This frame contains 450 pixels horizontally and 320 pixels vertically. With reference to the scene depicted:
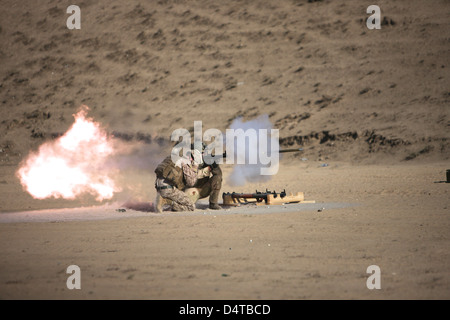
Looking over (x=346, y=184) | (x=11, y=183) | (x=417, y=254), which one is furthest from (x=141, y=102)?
(x=417, y=254)

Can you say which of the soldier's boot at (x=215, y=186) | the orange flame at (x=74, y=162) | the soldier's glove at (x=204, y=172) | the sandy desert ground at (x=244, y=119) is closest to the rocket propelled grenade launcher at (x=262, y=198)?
the sandy desert ground at (x=244, y=119)

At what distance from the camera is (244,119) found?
3884cm

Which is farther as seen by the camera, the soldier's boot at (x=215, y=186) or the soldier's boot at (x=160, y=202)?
the soldier's boot at (x=215, y=186)

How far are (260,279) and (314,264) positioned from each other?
1.21 m

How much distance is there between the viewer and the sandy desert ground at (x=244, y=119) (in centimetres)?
849

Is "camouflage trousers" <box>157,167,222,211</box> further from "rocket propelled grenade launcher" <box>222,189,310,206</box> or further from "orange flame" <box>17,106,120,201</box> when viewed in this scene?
"orange flame" <box>17,106,120,201</box>

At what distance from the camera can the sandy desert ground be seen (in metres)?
8.49

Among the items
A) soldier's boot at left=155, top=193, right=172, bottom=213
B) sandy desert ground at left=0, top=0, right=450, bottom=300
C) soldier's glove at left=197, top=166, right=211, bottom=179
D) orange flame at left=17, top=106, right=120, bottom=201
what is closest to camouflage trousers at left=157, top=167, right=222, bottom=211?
soldier's boot at left=155, top=193, right=172, bottom=213

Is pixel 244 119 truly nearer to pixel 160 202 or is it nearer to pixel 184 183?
pixel 184 183

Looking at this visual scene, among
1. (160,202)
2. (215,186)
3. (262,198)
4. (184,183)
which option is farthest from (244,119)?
(160,202)

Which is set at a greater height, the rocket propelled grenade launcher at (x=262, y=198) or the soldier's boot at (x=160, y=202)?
the rocket propelled grenade launcher at (x=262, y=198)

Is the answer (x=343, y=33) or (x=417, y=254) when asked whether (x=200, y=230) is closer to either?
(x=417, y=254)

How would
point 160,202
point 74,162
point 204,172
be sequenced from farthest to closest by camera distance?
point 74,162 < point 204,172 < point 160,202

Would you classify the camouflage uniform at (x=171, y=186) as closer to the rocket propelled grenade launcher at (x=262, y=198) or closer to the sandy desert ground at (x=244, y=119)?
the sandy desert ground at (x=244, y=119)
